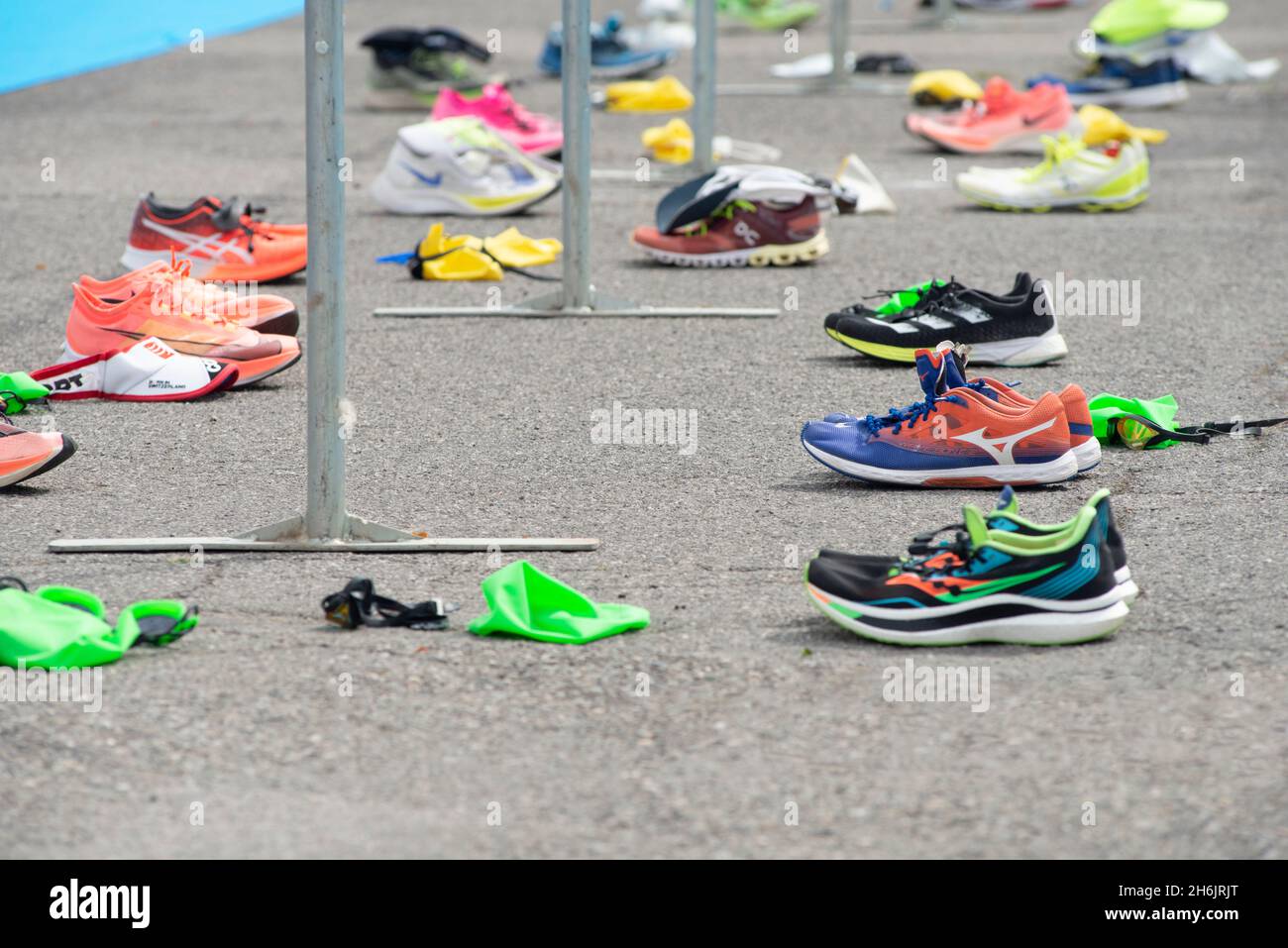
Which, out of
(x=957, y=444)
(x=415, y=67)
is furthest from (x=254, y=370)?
(x=415, y=67)

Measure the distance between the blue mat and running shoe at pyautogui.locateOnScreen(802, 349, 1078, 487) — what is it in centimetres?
1057

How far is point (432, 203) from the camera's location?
10.3m

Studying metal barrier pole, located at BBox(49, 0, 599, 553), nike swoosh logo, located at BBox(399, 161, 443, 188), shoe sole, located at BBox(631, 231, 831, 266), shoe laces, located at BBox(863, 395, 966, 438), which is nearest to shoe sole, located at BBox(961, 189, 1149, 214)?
shoe sole, located at BBox(631, 231, 831, 266)

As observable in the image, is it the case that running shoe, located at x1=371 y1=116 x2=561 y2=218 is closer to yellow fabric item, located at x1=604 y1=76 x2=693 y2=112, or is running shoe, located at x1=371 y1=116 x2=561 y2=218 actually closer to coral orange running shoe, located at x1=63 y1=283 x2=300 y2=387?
coral orange running shoe, located at x1=63 y1=283 x2=300 y2=387

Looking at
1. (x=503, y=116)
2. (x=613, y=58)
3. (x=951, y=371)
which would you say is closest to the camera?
(x=951, y=371)

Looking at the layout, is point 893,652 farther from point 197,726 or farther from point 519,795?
point 197,726

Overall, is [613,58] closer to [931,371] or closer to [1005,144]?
[1005,144]

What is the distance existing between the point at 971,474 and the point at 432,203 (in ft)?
19.1

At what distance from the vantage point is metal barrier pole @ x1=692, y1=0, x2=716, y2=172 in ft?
35.7

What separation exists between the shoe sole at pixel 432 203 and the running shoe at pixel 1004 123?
3645mm

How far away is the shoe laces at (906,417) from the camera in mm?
5141

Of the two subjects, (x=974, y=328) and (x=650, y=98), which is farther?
(x=650, y=98)

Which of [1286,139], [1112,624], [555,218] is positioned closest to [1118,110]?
[1286,139]
